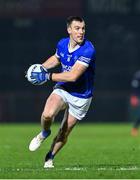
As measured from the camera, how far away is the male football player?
10.9m

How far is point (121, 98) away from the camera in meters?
26.8

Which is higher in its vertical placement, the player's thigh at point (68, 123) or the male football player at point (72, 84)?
the male football player at point (72, 84)

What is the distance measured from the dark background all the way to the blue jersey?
13.5 metres

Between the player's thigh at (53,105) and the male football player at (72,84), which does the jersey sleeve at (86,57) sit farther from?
the player's thigh at (53,105)

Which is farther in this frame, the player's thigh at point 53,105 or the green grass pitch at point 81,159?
the player's thigh at point 53,105

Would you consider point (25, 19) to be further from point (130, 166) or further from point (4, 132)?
point (130, 166)

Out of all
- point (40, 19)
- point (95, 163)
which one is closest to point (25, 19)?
point (40, 19)

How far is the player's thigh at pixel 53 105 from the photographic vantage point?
10812 millimetres

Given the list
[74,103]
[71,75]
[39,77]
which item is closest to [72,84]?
[74,103]

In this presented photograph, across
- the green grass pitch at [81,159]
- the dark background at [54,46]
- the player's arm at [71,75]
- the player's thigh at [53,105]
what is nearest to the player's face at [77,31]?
the player's arm at [71,75]

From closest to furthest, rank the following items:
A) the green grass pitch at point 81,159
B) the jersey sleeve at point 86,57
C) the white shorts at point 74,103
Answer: the green grass pitch at point 81,159 < the jersey sleeve at point 86,57 < the white shorts at point 74,103

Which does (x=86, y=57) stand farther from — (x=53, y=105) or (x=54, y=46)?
(x=54, y=46)

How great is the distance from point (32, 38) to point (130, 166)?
48.4 ft

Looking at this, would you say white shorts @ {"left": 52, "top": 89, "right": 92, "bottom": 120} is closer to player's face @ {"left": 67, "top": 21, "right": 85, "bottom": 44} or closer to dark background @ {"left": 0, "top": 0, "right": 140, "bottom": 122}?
player's face @ {"left": 67, "top": 21, "right": 85, "bottom": 44}
